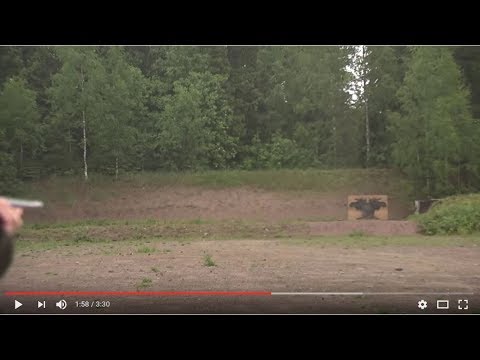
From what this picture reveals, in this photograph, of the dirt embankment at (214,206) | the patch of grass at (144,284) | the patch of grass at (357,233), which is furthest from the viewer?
the patch of grass at (357,233)

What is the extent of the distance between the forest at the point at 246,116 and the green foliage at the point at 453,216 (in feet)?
0.53

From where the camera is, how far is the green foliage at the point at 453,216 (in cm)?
518

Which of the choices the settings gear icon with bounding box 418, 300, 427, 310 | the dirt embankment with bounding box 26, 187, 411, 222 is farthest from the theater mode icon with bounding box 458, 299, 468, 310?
the dirt embankment with bounding box 26, 187, 411, 222

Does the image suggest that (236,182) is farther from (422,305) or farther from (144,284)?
(422,305)

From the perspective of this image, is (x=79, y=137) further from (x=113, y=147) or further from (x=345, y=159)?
(x=345, y=159)

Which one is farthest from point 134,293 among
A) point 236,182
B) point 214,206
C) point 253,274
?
point 236,182

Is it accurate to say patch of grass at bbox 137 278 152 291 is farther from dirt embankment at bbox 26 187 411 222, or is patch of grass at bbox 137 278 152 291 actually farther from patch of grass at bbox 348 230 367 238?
patch of grass at bbox 348 230 367 238

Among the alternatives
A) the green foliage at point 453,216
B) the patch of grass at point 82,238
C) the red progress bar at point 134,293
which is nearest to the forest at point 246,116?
the green foliage at point 453,216

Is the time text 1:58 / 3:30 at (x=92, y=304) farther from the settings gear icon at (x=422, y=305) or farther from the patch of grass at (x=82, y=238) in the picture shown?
the settings gear icon at (x=422, y=305)

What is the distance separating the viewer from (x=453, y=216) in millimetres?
5398

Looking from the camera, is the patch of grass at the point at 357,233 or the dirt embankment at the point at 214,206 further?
the patch of grass at the point at 357,233

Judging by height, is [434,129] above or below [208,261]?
above

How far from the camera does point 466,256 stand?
16.3ft

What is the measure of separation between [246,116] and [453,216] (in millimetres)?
2306
